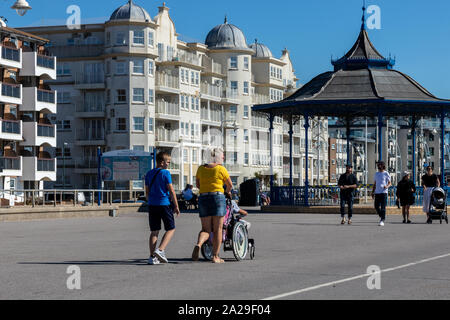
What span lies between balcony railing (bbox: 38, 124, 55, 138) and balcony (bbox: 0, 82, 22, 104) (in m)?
3.22

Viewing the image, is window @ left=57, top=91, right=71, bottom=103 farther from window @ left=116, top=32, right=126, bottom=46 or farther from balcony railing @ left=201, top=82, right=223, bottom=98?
balcony railing @ left=201, top=82, right=223, bottom=98

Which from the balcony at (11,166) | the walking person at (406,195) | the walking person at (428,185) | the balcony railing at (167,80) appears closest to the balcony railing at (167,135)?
the balcony railing at (167,80)

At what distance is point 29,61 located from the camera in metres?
75.5

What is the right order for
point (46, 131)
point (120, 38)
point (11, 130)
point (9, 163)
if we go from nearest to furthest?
point (11, 130) → point (9, 163) → point (46, 131) → point (120, 38)

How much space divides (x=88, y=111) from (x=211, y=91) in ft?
54.2

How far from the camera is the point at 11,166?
72.8 meters

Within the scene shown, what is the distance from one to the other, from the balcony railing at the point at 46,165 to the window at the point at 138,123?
34.7 ft

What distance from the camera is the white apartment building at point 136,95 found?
86.1 metres

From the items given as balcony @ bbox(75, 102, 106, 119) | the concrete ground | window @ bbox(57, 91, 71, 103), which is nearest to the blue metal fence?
the concrete ground

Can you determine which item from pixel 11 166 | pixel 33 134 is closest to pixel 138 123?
pixel 33 134

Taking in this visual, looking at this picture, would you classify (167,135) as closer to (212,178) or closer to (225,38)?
(225,38)

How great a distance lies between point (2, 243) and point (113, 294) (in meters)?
11.1
